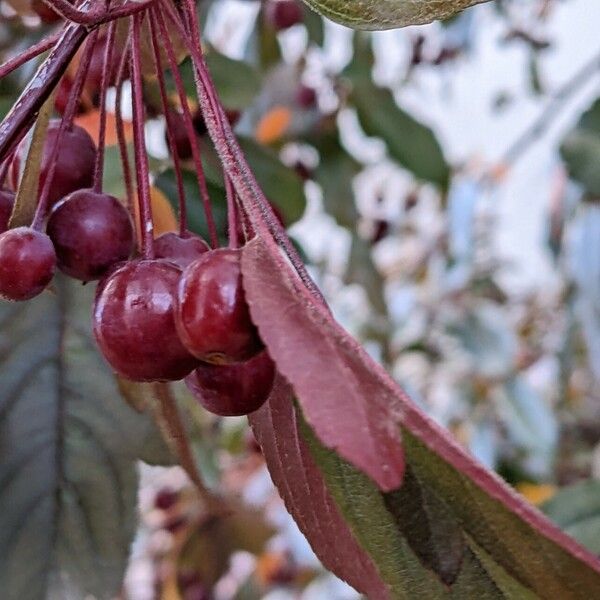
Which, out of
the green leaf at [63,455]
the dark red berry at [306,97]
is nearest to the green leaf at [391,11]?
the green leaf at [63,455]

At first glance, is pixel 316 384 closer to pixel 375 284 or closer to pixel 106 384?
pixel 106 384

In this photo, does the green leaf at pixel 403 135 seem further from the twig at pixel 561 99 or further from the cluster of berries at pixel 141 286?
the cluster of berries at pixel 141 286

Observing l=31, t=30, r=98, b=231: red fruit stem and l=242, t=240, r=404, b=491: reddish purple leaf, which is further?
l=31, t=30, r=98, b=231: red fruit stem

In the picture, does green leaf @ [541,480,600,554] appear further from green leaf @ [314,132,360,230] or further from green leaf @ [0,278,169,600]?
green leaf @ [314,132,360,230]

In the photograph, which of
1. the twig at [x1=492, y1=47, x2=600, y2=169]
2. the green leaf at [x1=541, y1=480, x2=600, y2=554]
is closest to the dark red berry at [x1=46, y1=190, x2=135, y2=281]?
the green leaf at [x1=541, y1=480, x2=600, y2=554]

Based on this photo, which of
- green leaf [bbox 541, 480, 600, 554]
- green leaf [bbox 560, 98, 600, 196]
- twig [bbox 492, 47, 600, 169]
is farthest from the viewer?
twig [bbox 492, 47, 600, 169]
